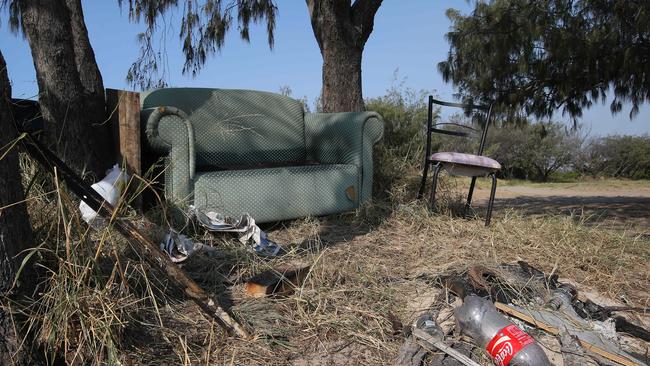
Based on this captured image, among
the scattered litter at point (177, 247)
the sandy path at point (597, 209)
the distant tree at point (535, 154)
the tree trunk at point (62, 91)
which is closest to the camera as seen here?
the scattered litter at point (177, 247)

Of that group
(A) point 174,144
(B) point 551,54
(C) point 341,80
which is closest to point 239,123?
(A) point 174,144

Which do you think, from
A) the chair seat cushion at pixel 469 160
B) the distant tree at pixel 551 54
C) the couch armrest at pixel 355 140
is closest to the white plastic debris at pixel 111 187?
the couch armrest at pixel 355 140

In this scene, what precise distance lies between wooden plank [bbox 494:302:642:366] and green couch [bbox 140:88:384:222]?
134 cm

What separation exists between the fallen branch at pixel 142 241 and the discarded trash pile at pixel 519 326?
0.51m

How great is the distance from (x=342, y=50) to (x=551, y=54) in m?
1.98

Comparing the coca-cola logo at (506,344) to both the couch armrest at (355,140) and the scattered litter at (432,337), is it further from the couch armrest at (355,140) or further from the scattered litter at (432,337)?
the couch armrest at (355,140)

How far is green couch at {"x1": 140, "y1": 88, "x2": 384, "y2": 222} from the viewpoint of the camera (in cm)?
242

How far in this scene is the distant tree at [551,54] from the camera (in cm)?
418

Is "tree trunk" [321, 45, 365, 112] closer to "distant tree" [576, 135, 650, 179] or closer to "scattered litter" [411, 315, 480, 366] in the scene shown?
"scattered litter" [411, 315, 480, 366]

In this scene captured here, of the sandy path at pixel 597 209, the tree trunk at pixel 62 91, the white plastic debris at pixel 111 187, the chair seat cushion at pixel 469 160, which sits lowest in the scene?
the sandy path at pixel 597 209

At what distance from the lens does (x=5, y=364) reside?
47.1 inches

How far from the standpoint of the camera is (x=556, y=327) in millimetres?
1582

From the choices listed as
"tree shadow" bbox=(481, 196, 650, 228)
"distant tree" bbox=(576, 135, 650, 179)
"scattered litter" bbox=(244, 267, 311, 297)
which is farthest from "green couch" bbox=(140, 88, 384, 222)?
"distant tree" bbox=(576, 135, 650, 179)

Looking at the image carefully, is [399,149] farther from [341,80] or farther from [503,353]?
[503,353]
